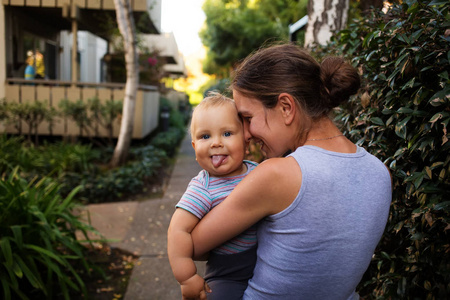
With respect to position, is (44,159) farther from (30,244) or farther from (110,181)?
(30,244)

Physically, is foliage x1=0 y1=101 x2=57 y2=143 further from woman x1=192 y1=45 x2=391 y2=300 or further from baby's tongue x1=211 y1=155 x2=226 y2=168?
woman x1=192 y1=45 x2=391 y2=300

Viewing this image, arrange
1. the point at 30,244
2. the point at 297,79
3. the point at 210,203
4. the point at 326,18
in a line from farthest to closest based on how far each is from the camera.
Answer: the point at 326,18 < the point at 30,244 < the point at 210,203 < the point at 297,79

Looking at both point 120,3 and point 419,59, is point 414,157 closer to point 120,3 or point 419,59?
point 419,59

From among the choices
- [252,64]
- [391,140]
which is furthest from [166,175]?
[252,64]

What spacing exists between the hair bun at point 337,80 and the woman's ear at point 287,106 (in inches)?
6.5

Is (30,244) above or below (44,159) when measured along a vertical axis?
above

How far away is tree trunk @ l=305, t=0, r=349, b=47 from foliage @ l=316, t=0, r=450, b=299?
2.43 m

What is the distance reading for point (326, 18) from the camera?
4766mm

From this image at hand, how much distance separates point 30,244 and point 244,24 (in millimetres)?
18682

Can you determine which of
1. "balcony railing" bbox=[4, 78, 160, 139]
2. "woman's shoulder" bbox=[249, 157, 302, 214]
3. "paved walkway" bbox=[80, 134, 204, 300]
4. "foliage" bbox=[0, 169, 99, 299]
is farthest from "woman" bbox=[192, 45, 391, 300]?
"balcony railing" bbox=[4, 78, 160, 139]

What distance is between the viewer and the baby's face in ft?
5.51

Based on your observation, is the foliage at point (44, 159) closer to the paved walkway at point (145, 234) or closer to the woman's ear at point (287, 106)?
the paved walkway at point (145, 234)

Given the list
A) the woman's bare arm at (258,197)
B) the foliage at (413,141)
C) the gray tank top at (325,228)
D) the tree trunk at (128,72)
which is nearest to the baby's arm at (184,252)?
the woman's bare arm at (258,197)

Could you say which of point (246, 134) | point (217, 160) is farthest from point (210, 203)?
point (246, 134)
